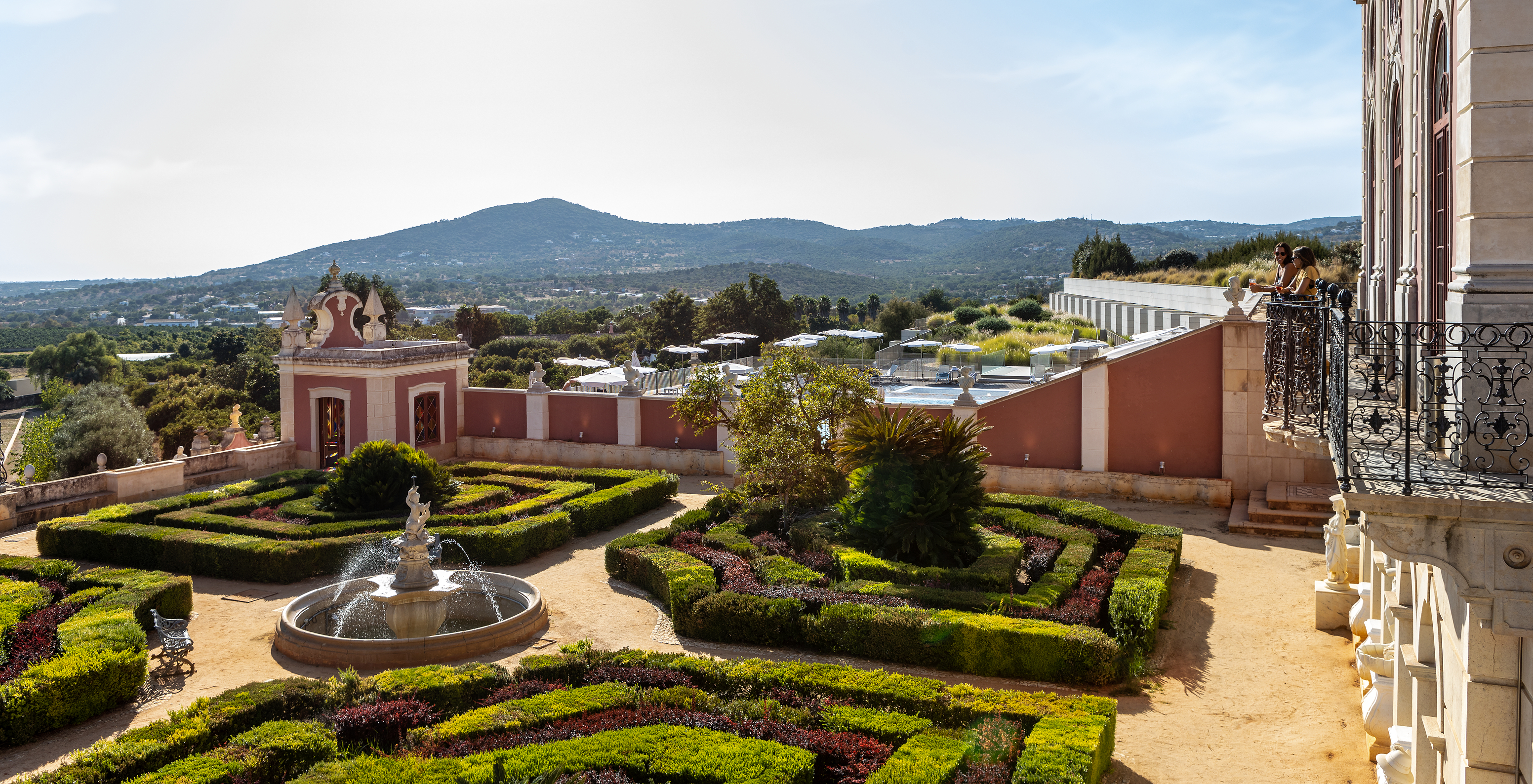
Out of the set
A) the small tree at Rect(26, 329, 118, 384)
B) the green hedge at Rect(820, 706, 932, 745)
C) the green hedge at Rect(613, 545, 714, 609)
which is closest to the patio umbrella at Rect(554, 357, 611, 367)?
the green hedge at Rect(613, 545, 714, 609)

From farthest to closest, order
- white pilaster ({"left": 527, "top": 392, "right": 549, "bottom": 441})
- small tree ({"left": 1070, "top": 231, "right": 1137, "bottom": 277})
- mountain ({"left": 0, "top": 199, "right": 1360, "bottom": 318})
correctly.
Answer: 1. mountain ({"left": 0, "top": 199, "right": 1360, "bottom": 318})
2. small tree ({"left": 1070, "top": 231, "right": 1137, "bottom": 277})
3. white pilaster ({"left": 527, "top": 392, "right": 549, "bottom": 441})

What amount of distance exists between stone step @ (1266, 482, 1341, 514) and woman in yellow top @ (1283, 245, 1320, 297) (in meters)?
7.71

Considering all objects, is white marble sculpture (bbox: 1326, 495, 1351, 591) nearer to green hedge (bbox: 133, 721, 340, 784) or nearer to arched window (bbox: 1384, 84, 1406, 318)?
arched window (bbox: 1384, 84, 1406, 318)

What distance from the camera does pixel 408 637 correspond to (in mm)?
11070

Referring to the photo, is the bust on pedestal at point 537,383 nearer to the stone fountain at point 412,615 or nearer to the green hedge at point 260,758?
the stone fountain at point 412,615

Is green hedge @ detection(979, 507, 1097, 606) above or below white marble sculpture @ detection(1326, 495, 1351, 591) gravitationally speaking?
below

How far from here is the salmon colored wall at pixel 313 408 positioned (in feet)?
68.3

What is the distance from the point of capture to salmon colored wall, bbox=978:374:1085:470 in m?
18.2

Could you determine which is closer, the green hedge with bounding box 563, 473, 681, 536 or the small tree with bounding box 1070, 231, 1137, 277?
the green hedge with bounding box 563, 473, 681, 536

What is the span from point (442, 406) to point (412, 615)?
39.6 ft

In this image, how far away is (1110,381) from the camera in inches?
701

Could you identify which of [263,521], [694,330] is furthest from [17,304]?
[263,521]

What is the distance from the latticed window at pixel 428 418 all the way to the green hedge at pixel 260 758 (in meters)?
14.7

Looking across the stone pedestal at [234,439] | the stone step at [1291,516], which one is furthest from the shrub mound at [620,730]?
the stone pedestal at [234,439]
